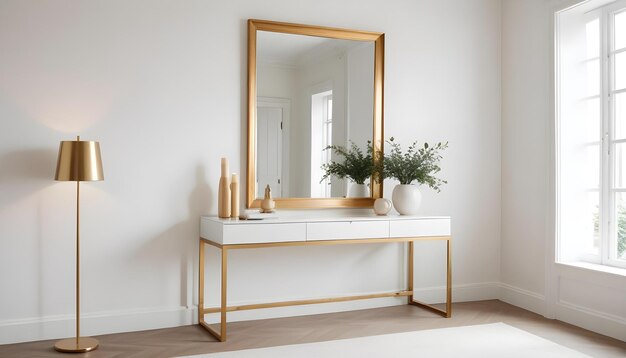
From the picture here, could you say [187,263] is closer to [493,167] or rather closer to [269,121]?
[269,121]

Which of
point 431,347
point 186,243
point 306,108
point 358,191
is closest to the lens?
point 431,347

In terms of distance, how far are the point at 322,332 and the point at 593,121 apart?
2713mm

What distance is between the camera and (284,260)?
15.0 ft

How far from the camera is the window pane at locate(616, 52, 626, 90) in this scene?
4273 millimetres

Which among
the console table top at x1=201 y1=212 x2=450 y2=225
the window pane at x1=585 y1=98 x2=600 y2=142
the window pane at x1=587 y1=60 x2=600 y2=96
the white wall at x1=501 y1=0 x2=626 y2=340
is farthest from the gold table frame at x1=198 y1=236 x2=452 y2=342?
the window pane at x1=587 y1=60 x2=600 y2=96

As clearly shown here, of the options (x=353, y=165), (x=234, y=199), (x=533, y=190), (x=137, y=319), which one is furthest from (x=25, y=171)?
(x=533, y=190)

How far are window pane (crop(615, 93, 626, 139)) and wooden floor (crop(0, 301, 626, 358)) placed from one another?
149 centimetres

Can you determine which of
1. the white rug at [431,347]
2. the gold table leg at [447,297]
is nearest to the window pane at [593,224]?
the white rug at [431,347]

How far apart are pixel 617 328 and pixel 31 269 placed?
4.05 meters

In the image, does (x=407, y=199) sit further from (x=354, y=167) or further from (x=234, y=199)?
(x=234, y=199)

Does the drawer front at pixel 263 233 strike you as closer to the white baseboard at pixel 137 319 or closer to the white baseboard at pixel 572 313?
the white baseboard at pixel 137 319

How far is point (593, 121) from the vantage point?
4.61 metres

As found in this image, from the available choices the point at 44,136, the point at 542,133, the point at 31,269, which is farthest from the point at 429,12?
the point at 31,269

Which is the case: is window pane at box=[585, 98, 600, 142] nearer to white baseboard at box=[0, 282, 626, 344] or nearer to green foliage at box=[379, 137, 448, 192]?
green foliage at box=[379, 137, 448, 192]
